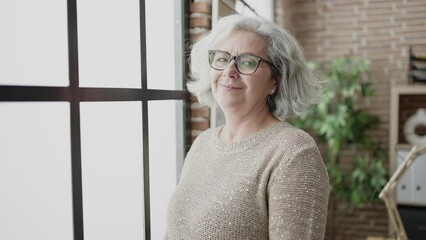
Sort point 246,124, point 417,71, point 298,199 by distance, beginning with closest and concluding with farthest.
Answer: point 298,199 < point 246,124 < point 417,71

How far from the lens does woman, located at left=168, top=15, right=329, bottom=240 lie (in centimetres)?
110

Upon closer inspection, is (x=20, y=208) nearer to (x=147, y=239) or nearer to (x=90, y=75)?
(x=90, y=75)

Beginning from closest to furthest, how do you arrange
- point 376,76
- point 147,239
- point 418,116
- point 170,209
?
point 170,209 → point 147,239 → point 418,116 → point 376,76

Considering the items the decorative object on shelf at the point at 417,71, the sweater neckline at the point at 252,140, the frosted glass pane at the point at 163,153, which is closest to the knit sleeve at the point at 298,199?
the sweater neckline at the point at 252,140

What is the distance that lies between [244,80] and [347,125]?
2489mm

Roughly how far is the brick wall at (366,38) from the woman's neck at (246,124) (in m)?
2.52

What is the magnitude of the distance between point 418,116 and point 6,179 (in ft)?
10.9

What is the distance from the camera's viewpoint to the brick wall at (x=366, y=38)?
377 centimetres

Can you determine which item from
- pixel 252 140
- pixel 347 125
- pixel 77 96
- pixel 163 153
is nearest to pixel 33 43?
pixel 77 96

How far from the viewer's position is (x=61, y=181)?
122 centimetres

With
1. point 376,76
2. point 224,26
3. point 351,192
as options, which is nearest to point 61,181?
point 224,26

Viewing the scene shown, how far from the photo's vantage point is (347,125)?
11.7ft

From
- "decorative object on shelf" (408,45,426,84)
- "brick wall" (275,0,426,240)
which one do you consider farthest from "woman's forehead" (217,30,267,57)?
"decorative object on shelf" (408,45,426,84)

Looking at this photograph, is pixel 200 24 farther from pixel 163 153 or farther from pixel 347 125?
pixel 347 125
